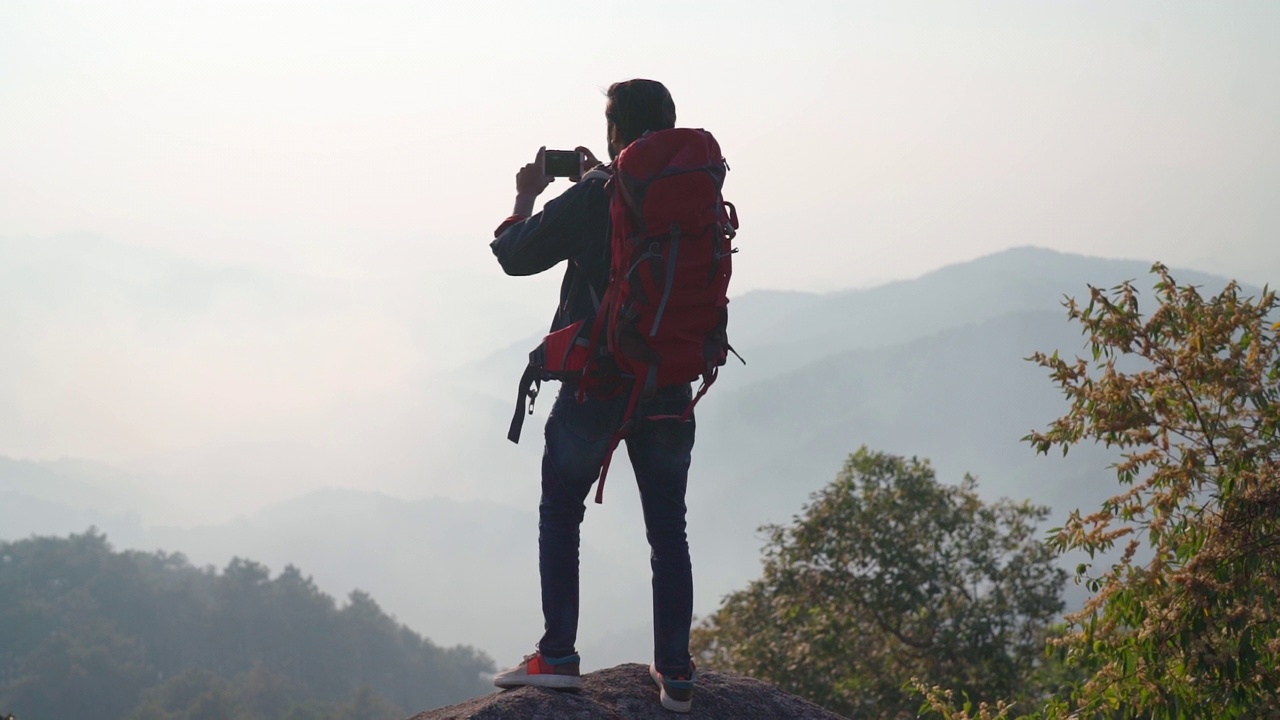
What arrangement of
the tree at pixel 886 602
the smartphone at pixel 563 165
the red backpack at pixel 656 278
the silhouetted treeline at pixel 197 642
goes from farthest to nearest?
the silhouetted treeline at pixel 197 642 → the tree at pixel 886 602 → the smartphone at pixel 563 165 → the red backpack at pixel 656 278

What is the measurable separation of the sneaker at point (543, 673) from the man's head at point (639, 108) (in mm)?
1958

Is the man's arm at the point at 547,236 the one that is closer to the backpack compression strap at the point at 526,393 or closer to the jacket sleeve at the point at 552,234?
the jacket sleeve at the point at 552,234

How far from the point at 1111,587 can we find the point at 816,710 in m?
3.15

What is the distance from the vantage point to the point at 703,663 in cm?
1934

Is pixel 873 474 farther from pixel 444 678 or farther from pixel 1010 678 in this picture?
pixel 444 678

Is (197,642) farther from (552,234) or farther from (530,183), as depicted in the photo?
(552,234)

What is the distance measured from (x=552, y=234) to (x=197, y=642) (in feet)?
290

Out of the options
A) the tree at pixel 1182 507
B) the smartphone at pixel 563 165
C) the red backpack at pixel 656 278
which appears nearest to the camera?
the red backpack at pixel 656 278

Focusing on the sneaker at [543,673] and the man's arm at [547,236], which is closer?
the man's arm at [547,236]

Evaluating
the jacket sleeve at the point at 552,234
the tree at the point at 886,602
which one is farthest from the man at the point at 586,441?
the tree at the point at 886,602

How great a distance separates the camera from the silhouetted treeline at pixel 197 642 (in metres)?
69.3

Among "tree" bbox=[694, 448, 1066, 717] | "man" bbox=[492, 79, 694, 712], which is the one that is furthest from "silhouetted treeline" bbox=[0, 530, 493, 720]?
"man" bbox=[492, 79, 694, 712]

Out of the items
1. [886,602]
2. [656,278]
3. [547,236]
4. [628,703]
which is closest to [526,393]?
[547,236]

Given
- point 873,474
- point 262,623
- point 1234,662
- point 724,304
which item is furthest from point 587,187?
point 262,623
